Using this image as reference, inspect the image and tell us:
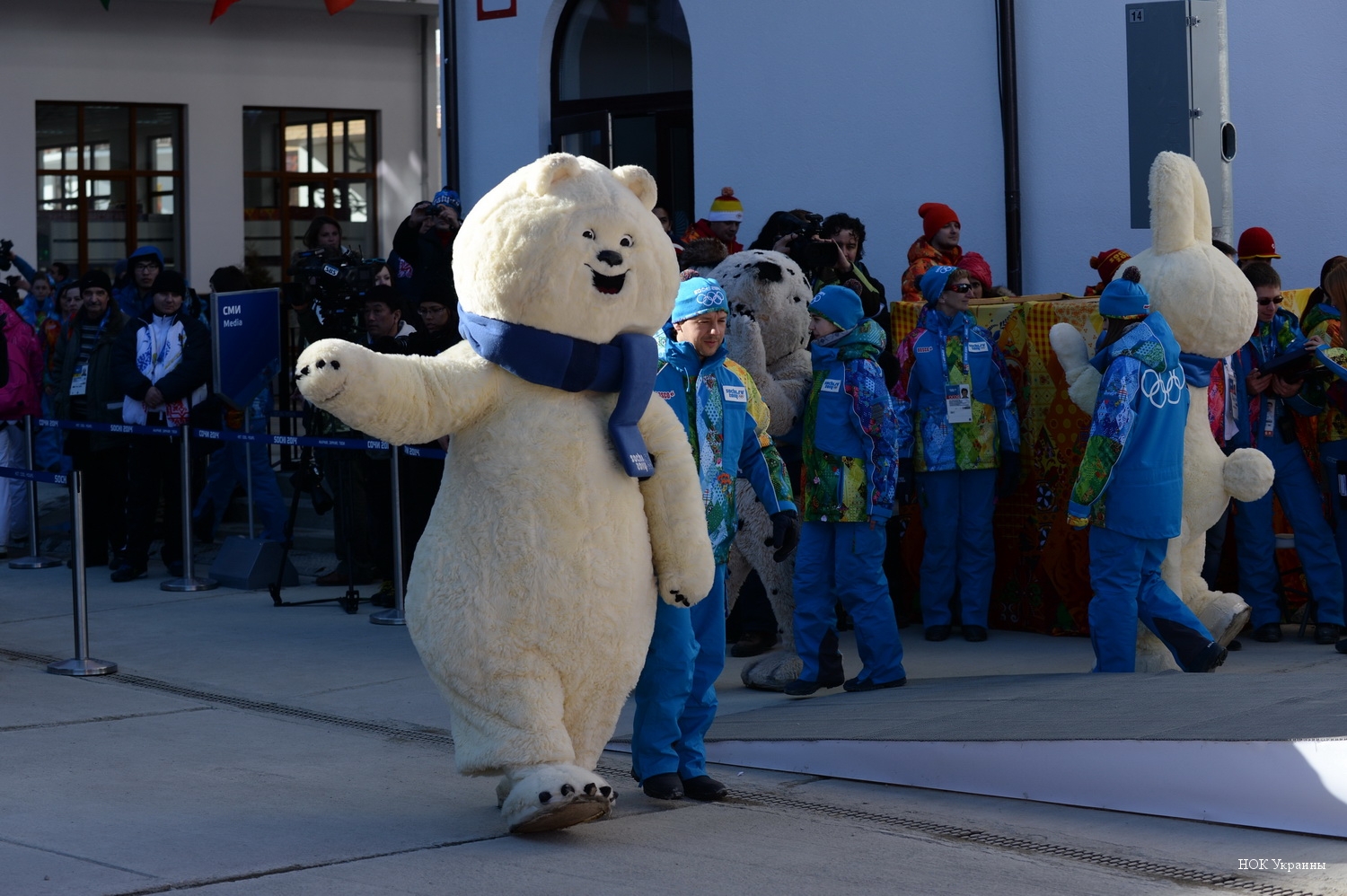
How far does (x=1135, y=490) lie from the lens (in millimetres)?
6715

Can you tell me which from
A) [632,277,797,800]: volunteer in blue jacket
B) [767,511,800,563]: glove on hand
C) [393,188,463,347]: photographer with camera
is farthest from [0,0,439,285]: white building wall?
[767,511,800,563]: glove on hand

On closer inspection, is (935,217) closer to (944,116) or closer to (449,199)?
(944,116)

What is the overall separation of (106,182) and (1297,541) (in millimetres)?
15072

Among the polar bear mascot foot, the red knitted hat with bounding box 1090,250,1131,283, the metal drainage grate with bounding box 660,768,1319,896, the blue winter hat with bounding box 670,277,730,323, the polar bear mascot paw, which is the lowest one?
the metal drainage grate with bounding box 660,768,1319,896

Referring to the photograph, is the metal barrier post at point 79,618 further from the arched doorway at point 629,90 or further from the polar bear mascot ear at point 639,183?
the arched doorway at point 629,90

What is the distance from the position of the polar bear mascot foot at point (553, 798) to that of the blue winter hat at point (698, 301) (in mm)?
1821

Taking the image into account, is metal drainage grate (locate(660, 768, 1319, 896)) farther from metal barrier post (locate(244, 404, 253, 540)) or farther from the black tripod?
metal barrier post (locate(244, 404, 253, 540))

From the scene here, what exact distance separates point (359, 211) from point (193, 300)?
30.9ft

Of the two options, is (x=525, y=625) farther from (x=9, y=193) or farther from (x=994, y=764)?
(x=9, y=193)

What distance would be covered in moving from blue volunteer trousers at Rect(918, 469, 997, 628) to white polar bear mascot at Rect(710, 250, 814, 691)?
126cm

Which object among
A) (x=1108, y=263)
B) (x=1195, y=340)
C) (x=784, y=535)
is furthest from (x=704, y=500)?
(x=1108, y=263)

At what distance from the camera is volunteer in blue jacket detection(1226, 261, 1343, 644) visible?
8234mm

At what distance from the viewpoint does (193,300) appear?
455 inches

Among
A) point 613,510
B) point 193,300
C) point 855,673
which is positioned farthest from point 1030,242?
point 613,510
